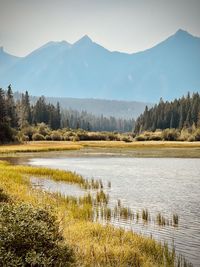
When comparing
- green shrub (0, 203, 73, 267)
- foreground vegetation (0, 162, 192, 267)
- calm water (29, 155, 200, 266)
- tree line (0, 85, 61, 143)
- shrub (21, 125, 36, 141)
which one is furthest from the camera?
shrub (21, 125, 36, 141)

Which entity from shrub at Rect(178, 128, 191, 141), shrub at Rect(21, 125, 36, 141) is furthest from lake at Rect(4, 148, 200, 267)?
shrub at Rect(178, 128, 191, 141)

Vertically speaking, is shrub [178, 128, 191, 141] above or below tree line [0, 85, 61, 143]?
below

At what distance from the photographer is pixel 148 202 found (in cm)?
2883

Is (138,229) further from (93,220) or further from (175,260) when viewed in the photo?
(175,260)

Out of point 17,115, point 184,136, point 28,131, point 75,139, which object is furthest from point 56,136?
point 184,136

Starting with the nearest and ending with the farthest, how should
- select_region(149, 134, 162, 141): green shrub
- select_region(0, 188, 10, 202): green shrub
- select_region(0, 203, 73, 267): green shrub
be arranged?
select_region(0, 203, 73, 267): green shrub < select_region(0, 188, 10, 202): green shrub < select_region(149, 134, 162, 141): green shrub

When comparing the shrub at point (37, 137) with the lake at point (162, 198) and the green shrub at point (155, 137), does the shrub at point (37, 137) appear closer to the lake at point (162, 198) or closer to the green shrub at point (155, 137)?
the green shrub at point (155, 137)

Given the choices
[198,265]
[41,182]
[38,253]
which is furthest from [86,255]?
[41,182]

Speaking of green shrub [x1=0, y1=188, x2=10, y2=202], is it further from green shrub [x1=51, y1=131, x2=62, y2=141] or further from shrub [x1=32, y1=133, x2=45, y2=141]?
green shrub [x1=51, y1=131, x2=62, y2=141]

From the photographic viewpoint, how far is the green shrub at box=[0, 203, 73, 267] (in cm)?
1272

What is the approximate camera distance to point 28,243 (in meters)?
13.5

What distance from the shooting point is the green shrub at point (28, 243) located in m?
12.7

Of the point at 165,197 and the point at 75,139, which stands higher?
the point at 75,139

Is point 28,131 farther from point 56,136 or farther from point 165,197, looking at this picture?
point 165,197
